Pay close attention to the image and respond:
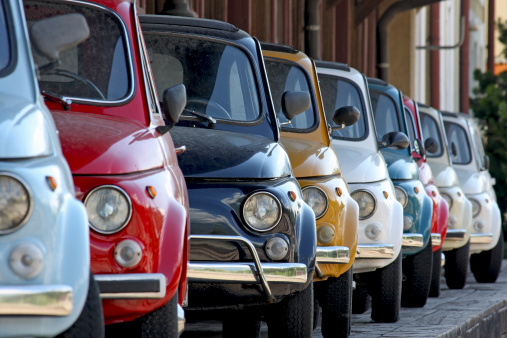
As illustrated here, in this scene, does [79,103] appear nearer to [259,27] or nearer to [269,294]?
[269,294]

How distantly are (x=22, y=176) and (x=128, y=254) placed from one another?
39.7 inches

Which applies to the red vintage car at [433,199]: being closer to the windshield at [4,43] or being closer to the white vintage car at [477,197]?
the white vintage car at [477,197]

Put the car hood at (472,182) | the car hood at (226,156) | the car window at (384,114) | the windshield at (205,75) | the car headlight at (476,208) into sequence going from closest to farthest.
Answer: the car hood at (226,156)
the windshield at (205,75)
the car window at (384,114)
the car headlight at (476,208)
the car hood at (472,182)

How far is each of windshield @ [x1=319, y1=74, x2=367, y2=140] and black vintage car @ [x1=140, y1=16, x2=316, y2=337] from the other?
255 centimetres

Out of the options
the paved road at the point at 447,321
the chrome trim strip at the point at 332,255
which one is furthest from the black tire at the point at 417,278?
the chrome trim strip at the point at 332,255

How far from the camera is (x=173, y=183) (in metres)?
4.90

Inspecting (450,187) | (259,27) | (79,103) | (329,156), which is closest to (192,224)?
(79,103)

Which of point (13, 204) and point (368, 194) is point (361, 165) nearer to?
point (368, 194)

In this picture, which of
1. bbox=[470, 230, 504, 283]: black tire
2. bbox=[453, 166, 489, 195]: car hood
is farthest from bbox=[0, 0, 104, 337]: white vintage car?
bbox=[470, 230, 504, 283]: black tire

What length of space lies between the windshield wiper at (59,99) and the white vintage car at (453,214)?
25.1 ft

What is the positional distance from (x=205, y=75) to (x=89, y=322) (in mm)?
3298

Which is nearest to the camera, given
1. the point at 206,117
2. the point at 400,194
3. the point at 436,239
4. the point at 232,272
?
the point at 232,272

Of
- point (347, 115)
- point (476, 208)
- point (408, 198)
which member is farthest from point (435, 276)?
point (347, 115)

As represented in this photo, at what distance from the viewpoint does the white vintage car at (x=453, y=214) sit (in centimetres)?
1259
